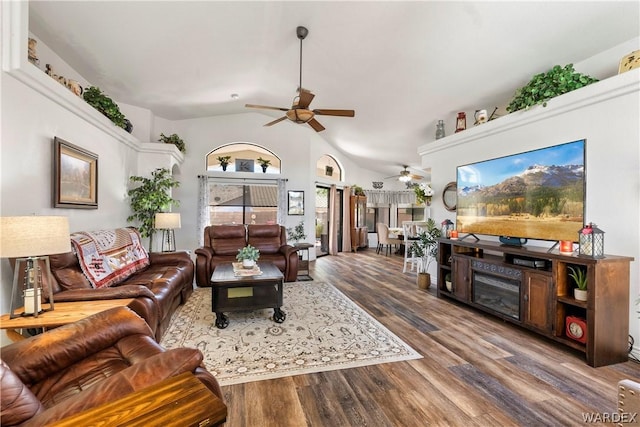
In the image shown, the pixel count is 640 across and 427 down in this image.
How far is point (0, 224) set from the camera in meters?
1.65

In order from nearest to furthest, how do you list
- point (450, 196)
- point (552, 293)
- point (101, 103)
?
point (552, 293), point (101, 103), point (450, 196)

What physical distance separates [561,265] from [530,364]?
37.3 inches

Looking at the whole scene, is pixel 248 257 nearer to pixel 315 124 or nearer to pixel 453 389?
pixel 315 124

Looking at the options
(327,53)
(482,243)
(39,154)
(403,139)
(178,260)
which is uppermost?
(327,53)

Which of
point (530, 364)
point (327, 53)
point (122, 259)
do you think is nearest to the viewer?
point (530, 364)

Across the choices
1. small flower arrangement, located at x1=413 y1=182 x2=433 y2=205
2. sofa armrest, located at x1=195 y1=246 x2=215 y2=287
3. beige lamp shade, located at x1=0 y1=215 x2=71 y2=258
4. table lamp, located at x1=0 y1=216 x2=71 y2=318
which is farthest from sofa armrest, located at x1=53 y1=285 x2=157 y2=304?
small flower arrangement, located at x1=413 y1=182 x2=433 y2=205

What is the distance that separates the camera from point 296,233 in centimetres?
685

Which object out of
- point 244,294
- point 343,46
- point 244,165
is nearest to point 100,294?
point 244,294

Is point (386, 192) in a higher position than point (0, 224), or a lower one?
higher

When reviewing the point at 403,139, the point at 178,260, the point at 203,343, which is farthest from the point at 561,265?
the point at 178,260

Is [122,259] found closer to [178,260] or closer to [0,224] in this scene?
[178,260]

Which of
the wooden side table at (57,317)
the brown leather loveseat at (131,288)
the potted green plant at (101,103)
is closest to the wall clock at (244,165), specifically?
the potted green plant at (101,103)

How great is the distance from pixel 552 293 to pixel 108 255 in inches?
174

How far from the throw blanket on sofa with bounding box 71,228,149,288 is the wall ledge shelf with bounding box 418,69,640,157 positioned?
4.68 meters
